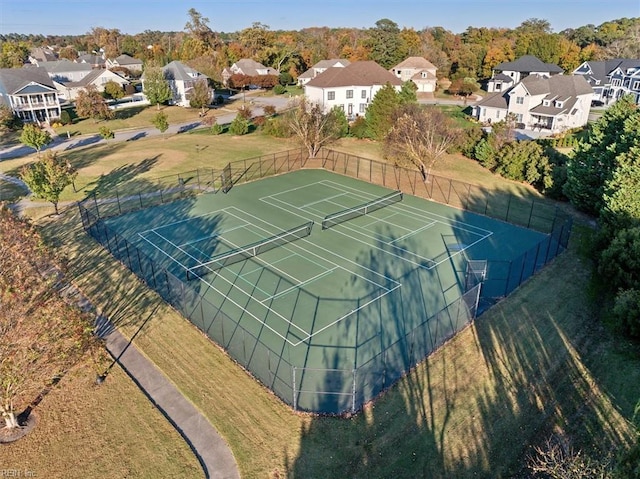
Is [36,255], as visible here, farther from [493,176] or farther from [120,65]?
[120,65]

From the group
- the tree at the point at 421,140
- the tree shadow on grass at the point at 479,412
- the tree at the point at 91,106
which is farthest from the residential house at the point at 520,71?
the tree shadow on grass at the point at 479,412

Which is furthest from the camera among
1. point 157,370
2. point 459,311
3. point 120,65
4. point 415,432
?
point 120,65

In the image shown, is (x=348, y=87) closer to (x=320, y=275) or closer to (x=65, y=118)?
(x=65, y=118)

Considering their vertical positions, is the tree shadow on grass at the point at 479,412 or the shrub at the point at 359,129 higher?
the shrub at the point at 359,129

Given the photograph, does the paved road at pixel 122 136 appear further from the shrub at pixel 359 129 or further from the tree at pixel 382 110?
the tree at pixel 382 110

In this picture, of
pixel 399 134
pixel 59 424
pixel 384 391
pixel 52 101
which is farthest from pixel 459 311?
pixel 52 101

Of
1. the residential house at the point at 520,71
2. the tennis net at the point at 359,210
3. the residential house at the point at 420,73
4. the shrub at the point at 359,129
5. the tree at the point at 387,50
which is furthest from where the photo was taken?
the tree at the point at 387,50

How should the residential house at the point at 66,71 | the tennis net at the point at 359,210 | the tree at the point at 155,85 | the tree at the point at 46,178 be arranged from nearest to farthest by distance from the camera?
the tree at the point at 46,178 < the tennis net at the point at 359,210 < the tree at the point at 155,85 < the residential house at the point at 66,71
